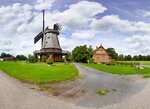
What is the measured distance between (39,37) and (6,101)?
7356 centimetres

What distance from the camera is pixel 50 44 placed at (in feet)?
271

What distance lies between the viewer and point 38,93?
60.8 ft

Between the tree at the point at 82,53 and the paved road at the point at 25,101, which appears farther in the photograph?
the tree at the point at 82,53

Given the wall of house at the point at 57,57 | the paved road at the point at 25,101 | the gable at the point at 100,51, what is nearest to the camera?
the paved road at the point at 25,101

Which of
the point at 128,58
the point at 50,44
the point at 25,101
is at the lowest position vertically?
the point at 25,101

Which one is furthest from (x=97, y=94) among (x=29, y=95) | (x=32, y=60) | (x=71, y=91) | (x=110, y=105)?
(x=32, y=60)

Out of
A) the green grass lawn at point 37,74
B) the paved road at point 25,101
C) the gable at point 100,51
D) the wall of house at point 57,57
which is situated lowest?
the paved road at point 25,101

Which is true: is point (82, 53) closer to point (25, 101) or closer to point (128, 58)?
point (128, 58)

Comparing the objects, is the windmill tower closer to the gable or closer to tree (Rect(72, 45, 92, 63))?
tree (Rect(72, 45, 92, 63))

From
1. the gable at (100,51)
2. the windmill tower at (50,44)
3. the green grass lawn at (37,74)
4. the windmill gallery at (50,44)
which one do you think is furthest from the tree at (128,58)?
the green grass lawn at (37,74)

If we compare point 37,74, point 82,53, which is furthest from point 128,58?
point 37,74

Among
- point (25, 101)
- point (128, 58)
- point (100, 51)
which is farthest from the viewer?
point (128, 58)

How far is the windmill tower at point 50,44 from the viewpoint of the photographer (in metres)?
81.6

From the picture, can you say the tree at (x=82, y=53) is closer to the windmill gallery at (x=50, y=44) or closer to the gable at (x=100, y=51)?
the gable at (x=100, y=51)
